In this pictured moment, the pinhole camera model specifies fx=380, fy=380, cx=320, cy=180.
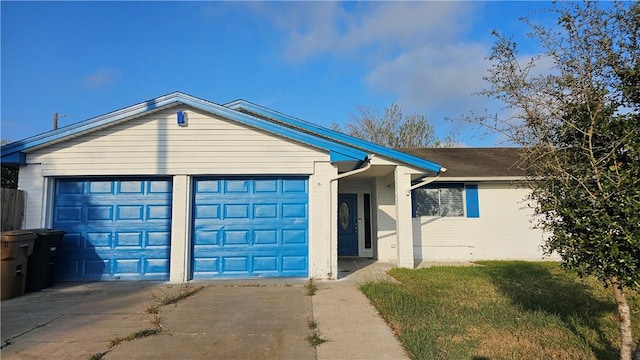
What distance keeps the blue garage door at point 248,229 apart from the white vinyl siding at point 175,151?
0.50 metres

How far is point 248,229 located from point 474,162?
Answer: 30.7 ft

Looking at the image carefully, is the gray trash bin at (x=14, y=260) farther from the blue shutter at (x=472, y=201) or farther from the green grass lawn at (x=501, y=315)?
the blue shutter at (x=472, y=201)

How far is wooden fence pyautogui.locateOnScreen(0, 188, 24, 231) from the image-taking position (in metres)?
8.16

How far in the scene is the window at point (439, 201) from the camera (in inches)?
501

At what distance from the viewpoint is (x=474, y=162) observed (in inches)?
564

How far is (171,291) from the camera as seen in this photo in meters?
7.71

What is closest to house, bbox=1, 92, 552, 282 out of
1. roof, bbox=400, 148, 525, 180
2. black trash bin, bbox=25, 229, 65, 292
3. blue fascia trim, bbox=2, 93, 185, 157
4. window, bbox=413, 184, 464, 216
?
blue fascia trim, bbox=2, 93, 185, 157

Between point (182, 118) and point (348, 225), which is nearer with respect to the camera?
point (182, 118)

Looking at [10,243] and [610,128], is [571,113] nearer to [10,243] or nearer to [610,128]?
A: [610,128]

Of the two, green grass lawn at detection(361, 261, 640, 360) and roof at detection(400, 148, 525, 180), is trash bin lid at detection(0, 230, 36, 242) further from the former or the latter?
roof at detection(400, 148, 525, 180)

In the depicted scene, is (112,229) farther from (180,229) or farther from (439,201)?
(439,201)

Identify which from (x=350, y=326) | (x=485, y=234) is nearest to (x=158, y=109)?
(x=350, y=326)

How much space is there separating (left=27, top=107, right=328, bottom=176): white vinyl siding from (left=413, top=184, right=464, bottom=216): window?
16.3 ft

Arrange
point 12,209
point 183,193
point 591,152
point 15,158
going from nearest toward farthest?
point 591,152 → point 12,209 → point 15,158 → point 183,193
